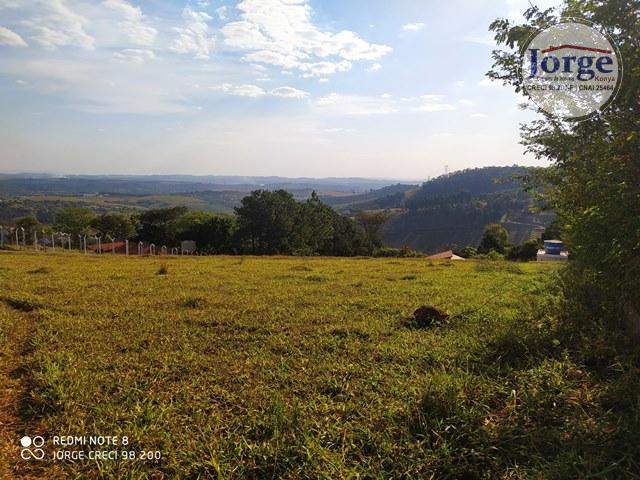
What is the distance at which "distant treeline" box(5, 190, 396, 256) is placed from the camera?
4594 centimetres

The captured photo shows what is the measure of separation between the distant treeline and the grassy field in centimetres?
3762

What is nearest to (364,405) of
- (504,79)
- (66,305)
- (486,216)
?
(504,79)

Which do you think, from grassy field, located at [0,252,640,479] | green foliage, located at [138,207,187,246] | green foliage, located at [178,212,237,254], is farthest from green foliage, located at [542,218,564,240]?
green foliage, located at [138,207,187,246]

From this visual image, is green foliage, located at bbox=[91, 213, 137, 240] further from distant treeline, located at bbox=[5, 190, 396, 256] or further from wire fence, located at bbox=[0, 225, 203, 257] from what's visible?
wire fence, located at bbox=[0, 225, 203, 257]

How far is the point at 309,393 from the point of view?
167 inches

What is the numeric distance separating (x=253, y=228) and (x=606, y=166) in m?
42.6

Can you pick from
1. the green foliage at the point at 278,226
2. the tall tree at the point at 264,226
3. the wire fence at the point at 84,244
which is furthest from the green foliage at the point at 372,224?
the wire fence at the point at 84,244

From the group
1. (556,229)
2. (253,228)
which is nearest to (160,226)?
(253,228)

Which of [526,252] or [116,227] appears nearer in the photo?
[526,252]

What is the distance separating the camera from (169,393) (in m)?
4.24

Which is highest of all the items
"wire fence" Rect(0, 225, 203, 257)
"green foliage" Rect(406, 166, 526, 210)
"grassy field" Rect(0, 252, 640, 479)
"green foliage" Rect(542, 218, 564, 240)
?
"green foliage" Rect(406, 166, 526, 210)

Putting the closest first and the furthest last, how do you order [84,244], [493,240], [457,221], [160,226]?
[84,244] < [493,240] < [160,226] < [457,221]

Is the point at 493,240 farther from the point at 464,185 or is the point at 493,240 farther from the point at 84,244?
the point at 464,185

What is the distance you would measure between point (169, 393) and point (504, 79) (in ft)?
17.6
